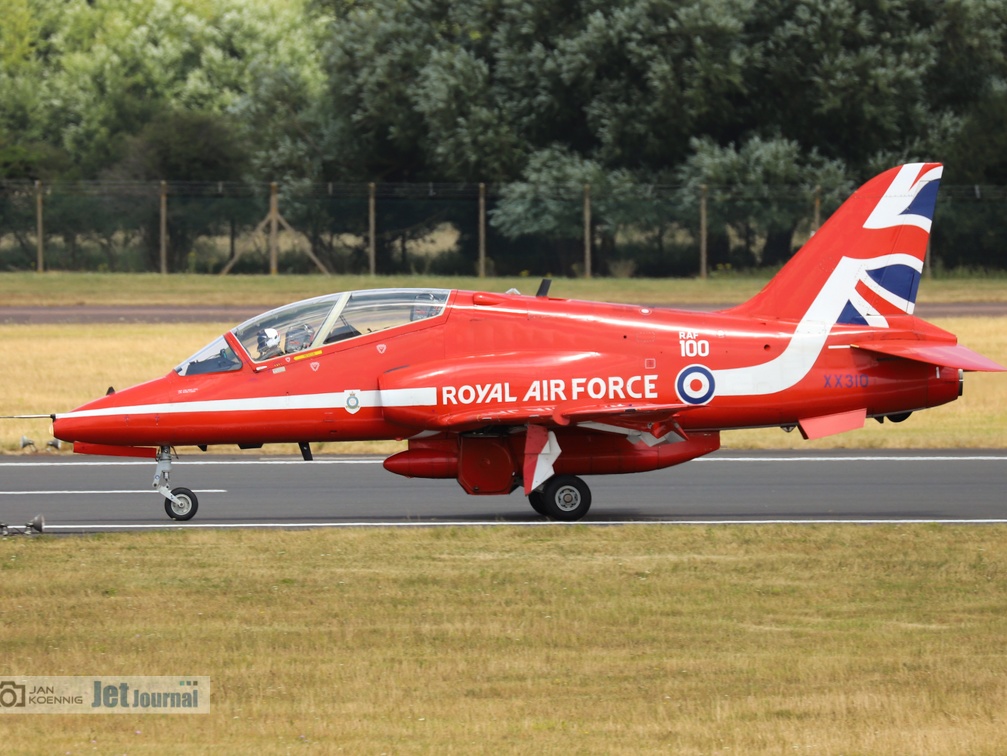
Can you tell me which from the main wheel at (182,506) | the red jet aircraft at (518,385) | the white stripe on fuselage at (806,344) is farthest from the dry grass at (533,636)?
the white stripe on fuselage at (806,344)

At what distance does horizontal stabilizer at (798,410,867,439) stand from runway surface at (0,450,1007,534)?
0.83 meters

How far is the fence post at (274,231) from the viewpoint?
48125 mm

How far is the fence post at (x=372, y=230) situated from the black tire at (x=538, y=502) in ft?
110

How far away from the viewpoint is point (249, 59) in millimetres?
75375

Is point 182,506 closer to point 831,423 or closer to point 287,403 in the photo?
point 287,403

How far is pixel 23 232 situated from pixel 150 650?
41.7m

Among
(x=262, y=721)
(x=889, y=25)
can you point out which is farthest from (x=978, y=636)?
(x=889, y=25)

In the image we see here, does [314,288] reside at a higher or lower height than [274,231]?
lower

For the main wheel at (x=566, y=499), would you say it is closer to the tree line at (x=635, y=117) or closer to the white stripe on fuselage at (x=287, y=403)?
the white stripe on fuselage at (x=287, y=403)

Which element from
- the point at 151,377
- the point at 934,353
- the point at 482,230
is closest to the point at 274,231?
the point at 482,230

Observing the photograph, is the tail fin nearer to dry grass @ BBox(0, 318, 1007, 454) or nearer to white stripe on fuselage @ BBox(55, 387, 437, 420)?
white stripe on fuselage @ BBox(55, 387, 437, 420)

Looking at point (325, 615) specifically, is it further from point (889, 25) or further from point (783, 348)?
point (889, 25)

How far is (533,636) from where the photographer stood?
33.2ft

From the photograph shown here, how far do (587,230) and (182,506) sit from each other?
32.9 metres
